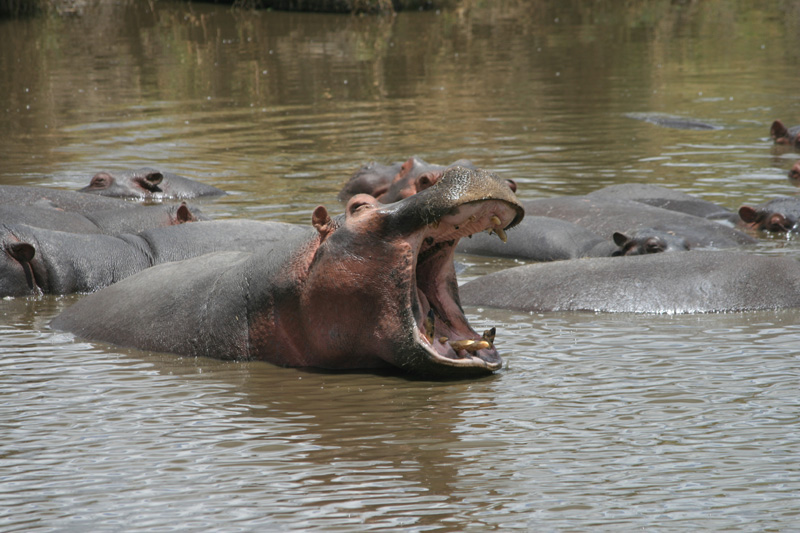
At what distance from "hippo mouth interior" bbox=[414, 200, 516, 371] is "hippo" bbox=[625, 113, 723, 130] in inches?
435

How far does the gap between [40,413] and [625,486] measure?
260 cm

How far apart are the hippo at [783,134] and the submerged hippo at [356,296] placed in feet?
33.1

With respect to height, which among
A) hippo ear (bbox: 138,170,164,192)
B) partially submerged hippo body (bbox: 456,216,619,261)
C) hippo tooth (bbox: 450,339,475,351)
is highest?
hippo ear (bbox: 138,170,164,192)

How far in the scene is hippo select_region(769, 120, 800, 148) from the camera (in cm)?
1449

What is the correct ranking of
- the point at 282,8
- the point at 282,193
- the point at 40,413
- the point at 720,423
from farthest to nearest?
the point at 282,8
the point at 282,193
the point at 40,413
the point at 720,423

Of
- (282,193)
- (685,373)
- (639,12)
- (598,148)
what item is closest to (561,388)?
(685,373)

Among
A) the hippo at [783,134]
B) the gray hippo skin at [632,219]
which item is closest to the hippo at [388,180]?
the gray hippo skin at [632,219]

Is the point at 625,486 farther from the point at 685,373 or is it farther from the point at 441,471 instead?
the point at 685,373

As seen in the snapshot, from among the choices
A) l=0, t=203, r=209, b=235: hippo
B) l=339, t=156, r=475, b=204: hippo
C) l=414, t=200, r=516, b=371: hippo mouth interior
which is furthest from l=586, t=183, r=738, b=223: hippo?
l=414, t=200, r=516, b=371: hippo mouth interior

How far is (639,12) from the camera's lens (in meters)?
35.2

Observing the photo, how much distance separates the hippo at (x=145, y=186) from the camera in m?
12.4

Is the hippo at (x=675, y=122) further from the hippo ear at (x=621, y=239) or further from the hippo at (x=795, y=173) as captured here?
the hippo ear at (x=621, y=239)

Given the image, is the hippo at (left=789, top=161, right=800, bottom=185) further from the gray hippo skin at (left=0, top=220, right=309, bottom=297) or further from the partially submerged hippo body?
the gray hippo skin at (left=0, top=220, right=309, bottom=297)

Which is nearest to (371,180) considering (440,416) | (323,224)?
(323,224)
